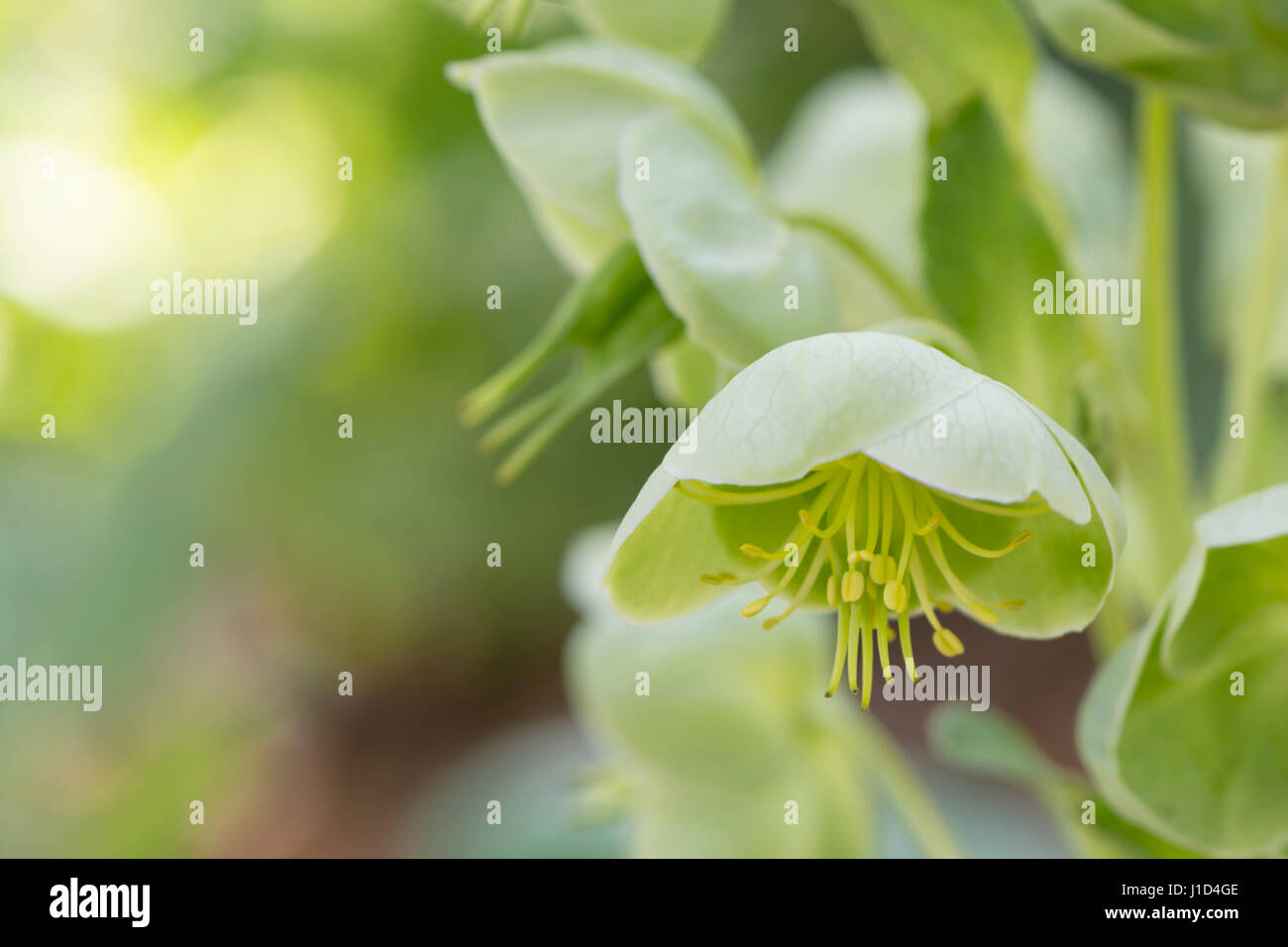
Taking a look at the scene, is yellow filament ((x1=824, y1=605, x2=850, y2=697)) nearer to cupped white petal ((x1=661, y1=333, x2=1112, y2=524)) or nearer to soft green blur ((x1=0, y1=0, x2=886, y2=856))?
cupped white petal ((x1=661, y1=333, x2=1112, y2=524))

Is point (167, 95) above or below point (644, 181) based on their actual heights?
above

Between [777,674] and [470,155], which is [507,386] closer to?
[777,674]

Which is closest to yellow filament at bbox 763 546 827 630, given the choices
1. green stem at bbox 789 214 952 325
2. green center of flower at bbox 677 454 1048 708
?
green center of flower at bbox 677 454 1048 708

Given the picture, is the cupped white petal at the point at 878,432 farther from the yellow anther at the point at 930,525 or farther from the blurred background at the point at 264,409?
the blurred background at the point at 264,409

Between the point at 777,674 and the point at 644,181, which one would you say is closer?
the point at 644,181

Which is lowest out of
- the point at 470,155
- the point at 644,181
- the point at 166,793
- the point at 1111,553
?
the point at 166,793
